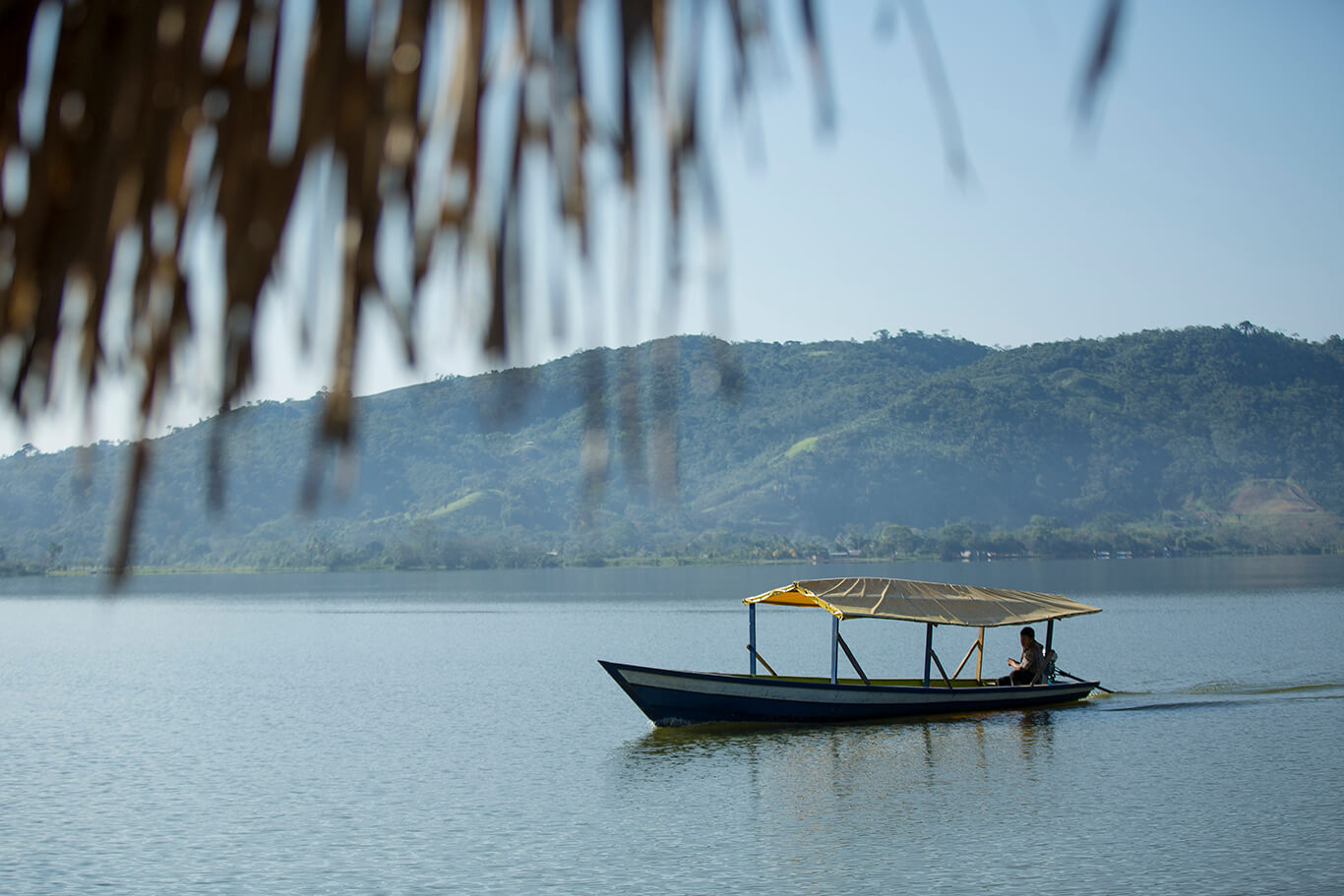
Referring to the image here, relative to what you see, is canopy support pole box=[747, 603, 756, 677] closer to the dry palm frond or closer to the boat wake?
the boat wake

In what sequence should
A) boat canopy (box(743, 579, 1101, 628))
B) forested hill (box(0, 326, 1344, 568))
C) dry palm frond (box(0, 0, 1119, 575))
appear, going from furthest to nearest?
forested hill (box(0, 326, 1344, 568)), boat canopy (box(743, 579, 1101, 628)), dry palm frond (box(0, 0, 1119, 575))

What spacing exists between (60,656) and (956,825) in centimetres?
5003

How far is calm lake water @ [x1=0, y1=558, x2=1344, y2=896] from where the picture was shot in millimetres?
17125

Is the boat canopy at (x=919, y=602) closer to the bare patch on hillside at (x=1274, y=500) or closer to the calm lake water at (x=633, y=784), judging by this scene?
the calm lake water at (x=633, y=784)

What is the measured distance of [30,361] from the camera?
1.25 meters

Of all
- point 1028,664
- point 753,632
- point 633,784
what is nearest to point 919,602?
point 1028,664

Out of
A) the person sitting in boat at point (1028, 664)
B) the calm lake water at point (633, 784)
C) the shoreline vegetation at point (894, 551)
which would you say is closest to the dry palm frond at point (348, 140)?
the calm lake water at point (633, 784)

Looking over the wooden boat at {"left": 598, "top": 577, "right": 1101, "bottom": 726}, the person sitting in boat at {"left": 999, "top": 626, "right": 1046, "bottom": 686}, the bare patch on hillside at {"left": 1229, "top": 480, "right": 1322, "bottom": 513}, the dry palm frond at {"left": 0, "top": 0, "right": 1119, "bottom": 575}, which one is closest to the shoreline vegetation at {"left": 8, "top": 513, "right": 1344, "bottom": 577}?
the bare patch on hillside at {"left": 1229, "top": 480, "right": 1322, "bottom": 513}

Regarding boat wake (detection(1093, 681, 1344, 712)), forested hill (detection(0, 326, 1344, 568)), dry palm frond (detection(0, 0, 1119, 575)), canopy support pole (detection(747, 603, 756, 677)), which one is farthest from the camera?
forested hill (detection(0, 326, 1344, 568))

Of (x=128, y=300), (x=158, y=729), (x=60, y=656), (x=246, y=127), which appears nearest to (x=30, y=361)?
(x=128, y=300)

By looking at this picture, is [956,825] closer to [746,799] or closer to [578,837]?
[746,799]

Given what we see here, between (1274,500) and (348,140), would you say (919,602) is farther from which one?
(1274,500)

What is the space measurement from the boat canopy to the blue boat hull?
154 cm

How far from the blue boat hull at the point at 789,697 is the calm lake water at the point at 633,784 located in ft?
2.28
